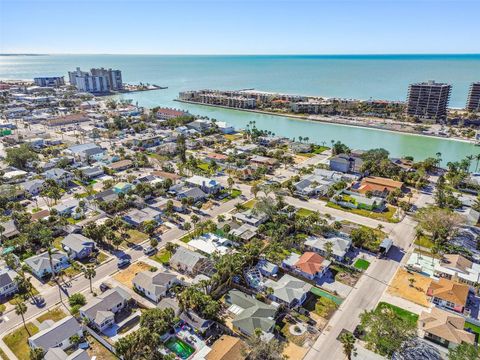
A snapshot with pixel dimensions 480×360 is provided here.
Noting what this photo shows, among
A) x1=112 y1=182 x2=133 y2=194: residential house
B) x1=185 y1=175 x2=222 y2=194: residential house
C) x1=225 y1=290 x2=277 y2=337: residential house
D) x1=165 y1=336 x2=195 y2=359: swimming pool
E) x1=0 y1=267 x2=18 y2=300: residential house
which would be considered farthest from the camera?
x1=185 y1=175 x2=222 y2=194: residential house

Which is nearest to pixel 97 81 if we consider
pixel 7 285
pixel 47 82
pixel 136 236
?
pixel 47 82

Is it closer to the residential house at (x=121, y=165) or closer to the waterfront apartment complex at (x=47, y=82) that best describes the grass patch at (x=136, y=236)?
the residential house at (x=121, y=165)

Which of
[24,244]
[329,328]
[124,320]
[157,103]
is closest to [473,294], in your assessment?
[329,328]

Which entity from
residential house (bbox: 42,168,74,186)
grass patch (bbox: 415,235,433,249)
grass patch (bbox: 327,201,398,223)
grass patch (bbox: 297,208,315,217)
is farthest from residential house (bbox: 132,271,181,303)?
residential house (bbox: 42,168,74,186)

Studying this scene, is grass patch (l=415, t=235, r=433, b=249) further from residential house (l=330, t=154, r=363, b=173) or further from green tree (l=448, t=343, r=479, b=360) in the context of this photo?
residential house (l=330, t=154, r=363, b=173)

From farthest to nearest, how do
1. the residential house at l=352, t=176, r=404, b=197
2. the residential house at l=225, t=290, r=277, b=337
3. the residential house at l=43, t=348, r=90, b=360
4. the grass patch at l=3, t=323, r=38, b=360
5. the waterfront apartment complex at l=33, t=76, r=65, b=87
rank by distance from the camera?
the waterfront apartment complex at l=33, t=76, r=65, b=87, the residential house at l=352, t=176, r=404, b=197, the residential house at l=225, t=290, r=277, b=337, the grass patch at l=3, t=323, r=38, b=360, the residential house at l=43, t=348, r=90, b=360

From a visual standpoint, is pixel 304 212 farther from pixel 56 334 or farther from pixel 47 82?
pixel 47 82
